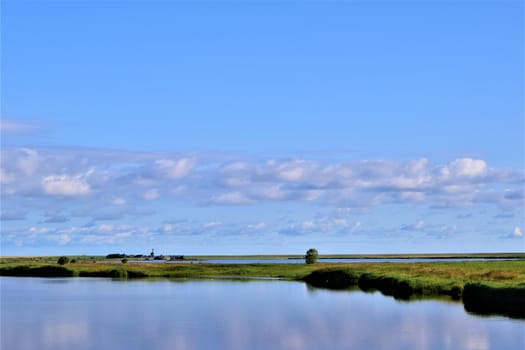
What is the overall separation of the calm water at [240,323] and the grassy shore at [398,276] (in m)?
2.66

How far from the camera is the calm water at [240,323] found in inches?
1590

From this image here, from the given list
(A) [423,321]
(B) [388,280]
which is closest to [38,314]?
(A) [423,321]

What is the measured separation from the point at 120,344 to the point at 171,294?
108 feet

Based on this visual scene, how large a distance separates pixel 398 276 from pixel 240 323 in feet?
110

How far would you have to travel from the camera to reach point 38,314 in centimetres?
5425

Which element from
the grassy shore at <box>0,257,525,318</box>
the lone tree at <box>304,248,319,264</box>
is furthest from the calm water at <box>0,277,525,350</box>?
the lone tree at <box>304,248,319,264</box>

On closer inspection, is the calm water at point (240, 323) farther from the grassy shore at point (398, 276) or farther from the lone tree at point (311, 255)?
the lone tree at point (311, 255)

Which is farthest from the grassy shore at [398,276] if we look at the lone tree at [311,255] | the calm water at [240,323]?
the lone tree at [311,255]

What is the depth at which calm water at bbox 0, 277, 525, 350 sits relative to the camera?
40.4 metres

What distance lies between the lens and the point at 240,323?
48781 mm

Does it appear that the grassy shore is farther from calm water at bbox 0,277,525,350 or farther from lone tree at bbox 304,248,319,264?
lone tree at bbox 304,248,319,264

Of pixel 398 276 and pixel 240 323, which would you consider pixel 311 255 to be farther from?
pixel 240 323

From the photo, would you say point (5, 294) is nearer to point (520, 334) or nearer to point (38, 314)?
point (38, 314)

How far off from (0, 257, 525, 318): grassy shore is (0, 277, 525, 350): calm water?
266 centimetres
